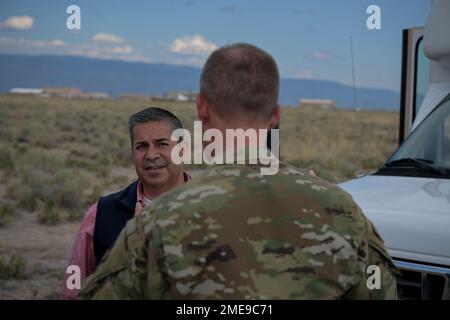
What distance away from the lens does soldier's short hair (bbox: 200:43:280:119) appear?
182cm

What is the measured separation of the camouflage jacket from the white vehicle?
152cm

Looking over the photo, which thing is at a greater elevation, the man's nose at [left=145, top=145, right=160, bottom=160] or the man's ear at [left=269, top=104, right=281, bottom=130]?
the man's ear at [left=269, top=104, right=281, bottom=130]

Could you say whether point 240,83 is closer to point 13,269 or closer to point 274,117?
point 274,117

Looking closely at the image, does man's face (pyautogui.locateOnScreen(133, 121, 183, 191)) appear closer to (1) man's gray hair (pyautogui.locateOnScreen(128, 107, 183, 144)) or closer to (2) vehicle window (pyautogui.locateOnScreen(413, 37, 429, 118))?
(1) man's gray hair (pyautogui.locateOnScreen(128, 107, 183, 144))

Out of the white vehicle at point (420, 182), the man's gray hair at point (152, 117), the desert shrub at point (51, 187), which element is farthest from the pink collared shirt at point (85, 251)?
the desert shrub at point (51, 187)

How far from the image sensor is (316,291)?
173 cm

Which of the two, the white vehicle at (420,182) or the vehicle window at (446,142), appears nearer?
the white vehicle at (420,182)

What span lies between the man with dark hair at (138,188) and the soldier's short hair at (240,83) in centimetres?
108

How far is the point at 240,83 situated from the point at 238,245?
0.48 metres

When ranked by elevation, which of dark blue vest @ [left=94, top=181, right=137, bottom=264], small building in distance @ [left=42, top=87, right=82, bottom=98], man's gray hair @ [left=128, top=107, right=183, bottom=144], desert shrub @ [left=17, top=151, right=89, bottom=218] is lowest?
desert shrub @ [left=17, top=151, right=89, bottom=218]

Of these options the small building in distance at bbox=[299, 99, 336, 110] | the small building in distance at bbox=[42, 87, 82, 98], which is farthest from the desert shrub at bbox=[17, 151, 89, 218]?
the small building in distance at bbox=[299, 99, 336, 110]

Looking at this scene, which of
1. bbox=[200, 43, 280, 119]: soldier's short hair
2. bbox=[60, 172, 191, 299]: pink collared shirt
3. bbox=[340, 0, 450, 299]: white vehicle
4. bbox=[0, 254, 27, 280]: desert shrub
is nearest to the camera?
bbox=[200, 43, 280, 119]: soldier's short hair

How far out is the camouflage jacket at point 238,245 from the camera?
5.56 feet

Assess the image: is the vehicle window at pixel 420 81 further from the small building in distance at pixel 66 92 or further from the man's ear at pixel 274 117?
the small building in distance at pixel 66 92
